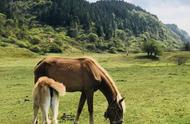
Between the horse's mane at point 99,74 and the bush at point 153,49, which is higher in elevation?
the horse's mane at point 99,74

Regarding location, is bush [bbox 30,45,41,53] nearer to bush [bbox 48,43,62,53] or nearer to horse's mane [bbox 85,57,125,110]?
bush [bbox 48,43,62,53]

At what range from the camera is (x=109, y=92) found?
14633mm

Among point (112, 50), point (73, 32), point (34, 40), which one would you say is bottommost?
point (112, 50)

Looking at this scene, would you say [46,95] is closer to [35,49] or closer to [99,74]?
[99,74]

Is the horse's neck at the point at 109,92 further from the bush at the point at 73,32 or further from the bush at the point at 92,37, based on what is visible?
the bush at the point at 73,32

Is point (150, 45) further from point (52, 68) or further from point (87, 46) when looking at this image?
point (52, 68)

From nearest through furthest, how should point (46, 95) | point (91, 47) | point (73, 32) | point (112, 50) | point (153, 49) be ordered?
point (46, 95), point (153, 49), point (91, 47), point (112, 50), point (73, 32)

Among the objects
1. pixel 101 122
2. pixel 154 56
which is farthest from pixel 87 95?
pixel 154 56

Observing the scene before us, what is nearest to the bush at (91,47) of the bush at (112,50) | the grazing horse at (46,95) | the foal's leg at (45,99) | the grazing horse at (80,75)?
the bush at (112,50)

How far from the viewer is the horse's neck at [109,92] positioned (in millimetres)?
14485

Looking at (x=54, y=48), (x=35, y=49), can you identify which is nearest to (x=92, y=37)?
(x=54, y=48)

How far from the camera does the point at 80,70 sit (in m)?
15.0

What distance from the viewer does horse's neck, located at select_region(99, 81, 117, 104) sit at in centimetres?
1449

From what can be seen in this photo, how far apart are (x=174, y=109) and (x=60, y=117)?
6.53m
